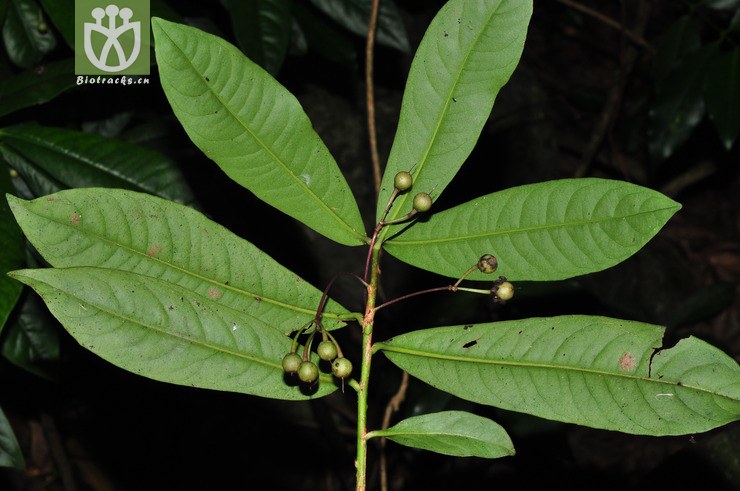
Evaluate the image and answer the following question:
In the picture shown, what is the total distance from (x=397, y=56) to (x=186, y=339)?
7.78 feet

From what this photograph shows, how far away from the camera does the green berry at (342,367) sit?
946 millimetres

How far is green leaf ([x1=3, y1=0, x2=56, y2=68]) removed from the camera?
1.85 metres

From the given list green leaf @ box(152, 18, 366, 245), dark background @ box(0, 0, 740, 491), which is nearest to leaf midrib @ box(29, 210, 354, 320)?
green leaf @ box(152, 18, 366, 245)

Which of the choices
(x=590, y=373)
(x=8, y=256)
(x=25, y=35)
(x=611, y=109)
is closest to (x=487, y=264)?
(x=590, y=373)

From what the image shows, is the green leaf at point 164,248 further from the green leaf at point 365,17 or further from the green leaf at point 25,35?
the green leaf at point 365,17

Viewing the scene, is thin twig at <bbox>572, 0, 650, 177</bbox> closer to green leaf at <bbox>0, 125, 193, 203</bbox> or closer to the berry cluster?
green leaf at <bbox>0, 125, 193, 203</bbox>

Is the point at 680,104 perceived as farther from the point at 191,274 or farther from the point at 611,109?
the point at 191,274

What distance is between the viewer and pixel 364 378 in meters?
0.96

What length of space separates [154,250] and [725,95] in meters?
1.92

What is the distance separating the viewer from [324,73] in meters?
2.95

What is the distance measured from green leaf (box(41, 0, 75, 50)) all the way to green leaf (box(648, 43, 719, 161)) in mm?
1839

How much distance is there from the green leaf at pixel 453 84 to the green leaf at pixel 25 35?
120 centimetres

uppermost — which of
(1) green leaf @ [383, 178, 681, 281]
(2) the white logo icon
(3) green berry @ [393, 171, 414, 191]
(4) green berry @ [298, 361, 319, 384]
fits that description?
(2) the white logo icon

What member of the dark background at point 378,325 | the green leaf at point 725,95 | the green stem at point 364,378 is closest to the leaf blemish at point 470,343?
the green stem at point 364,378
